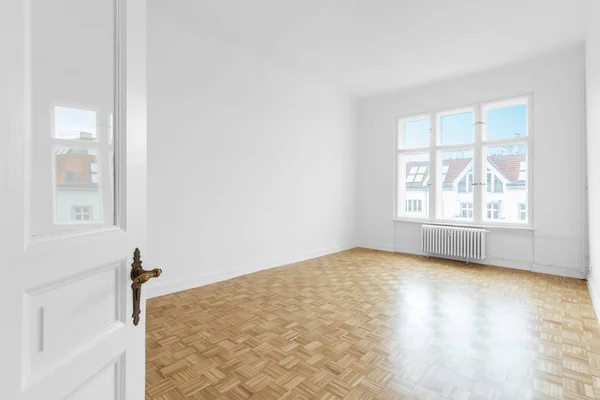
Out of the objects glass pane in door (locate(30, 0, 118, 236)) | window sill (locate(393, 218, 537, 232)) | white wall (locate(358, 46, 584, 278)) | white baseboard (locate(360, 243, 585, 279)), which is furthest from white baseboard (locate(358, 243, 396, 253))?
glass pane in door (locate(30, 0, 118, 236))

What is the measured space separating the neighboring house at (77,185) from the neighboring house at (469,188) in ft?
18.9

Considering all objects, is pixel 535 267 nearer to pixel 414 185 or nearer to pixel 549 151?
pixel 549 151

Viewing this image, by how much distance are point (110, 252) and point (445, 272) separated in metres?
4.76

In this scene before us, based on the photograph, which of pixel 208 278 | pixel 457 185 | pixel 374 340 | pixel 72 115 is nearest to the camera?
pixel 72 115

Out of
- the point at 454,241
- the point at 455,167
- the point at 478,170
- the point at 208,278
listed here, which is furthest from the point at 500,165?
the point at 208,278

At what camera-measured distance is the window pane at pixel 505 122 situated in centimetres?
496

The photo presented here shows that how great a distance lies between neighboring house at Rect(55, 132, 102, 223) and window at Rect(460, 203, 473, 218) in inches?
228

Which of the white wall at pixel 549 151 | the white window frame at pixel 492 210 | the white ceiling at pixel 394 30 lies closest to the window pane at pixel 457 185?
the white window frame at pixel 492 210

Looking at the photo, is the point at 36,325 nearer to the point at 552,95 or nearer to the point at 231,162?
the point at 231,162

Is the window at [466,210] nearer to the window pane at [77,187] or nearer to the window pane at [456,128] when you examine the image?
the window pane at [456,128]

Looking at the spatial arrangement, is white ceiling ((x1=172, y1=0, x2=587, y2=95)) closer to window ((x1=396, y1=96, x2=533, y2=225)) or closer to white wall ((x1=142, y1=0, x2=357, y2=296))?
white wall ((x1=142, y1=0, x2=357, y2=296))

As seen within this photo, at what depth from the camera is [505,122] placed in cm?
511

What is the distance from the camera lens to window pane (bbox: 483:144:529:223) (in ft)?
16.2

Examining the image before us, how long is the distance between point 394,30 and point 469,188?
3.02 meters
